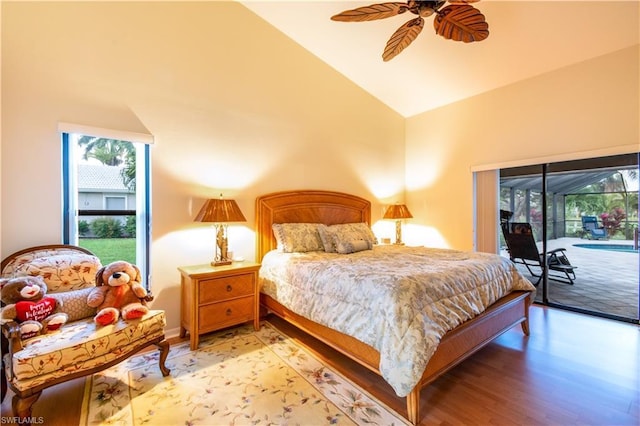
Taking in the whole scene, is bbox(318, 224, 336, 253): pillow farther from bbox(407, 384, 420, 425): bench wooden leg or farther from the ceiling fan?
the ceiling fan

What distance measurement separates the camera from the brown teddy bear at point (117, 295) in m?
1.92

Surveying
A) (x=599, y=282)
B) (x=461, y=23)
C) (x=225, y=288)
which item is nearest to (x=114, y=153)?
(x=225, y=288)

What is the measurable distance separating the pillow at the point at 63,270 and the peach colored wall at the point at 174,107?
1.04 feet

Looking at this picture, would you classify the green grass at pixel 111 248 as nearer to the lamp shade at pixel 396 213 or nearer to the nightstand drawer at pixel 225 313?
the nightstand drawer at pixel 225 313

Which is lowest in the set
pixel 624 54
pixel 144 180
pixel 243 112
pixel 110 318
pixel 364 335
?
pixel 364 335

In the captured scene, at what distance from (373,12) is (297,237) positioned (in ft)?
7.54

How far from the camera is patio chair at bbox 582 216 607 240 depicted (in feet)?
11.9

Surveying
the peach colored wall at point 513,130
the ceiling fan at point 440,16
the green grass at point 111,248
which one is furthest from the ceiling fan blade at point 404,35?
the green grass at point 111,248

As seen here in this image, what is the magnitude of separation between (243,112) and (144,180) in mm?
1323

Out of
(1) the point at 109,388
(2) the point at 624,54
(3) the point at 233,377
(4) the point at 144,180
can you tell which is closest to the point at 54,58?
(4) the point at 144,180

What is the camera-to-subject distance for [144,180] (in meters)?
2.81

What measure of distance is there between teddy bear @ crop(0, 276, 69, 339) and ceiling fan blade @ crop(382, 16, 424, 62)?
3206mm

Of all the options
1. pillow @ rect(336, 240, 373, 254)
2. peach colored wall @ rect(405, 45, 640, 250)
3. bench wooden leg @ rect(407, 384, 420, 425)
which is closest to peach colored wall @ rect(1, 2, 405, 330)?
pillow @ rect(336, 240, 373, 254)

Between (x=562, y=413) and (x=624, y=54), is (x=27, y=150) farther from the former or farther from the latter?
(x=624, y=54)
